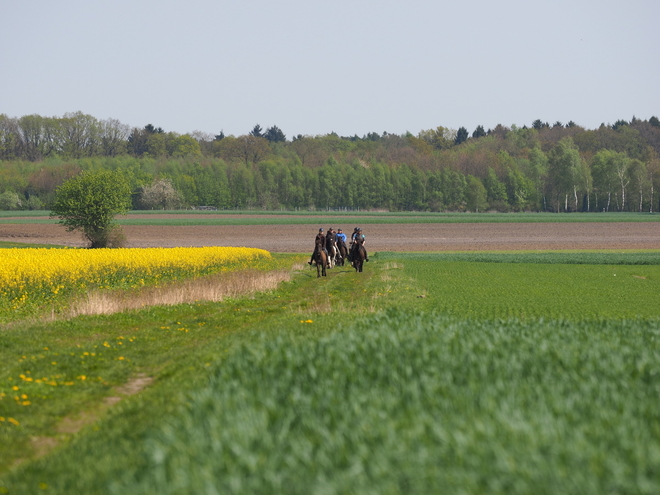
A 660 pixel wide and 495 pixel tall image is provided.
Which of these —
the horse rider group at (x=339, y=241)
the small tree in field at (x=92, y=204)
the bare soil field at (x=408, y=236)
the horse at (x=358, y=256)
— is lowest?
the bare soil field at (x=408, y=236)

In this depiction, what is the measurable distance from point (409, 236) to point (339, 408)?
7123cm

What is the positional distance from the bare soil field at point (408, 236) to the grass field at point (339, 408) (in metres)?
48.9

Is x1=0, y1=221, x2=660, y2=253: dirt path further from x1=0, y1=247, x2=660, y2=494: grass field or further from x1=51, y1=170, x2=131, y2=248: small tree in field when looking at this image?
x1=0, y1=247, x2=660, y2=494: grass field

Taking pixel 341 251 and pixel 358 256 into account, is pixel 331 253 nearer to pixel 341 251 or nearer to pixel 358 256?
pixel 358 256

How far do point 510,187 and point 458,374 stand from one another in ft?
525

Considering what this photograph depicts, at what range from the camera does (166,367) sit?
1318 cm

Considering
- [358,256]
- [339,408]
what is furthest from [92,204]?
[339,408]

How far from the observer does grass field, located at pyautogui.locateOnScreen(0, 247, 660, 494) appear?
582 cm

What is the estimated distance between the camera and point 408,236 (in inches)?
3083

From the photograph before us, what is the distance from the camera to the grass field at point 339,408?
5816 mm

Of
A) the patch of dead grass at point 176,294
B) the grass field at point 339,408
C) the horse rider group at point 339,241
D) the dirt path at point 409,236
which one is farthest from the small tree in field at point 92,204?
the grass field at point 339,408

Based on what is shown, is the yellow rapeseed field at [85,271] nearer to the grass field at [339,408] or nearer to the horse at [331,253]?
the horse at [331,253]

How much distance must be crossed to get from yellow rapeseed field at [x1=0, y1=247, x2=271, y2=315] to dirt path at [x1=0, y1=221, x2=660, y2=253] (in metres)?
29.0

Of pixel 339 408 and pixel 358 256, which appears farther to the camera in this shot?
pixel 358 256
